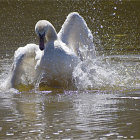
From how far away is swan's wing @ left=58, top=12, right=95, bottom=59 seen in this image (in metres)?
8.85

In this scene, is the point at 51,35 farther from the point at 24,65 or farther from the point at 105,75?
the point at 105,75

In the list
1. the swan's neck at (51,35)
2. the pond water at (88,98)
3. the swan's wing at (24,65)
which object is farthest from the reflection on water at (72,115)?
the swan's neck at (51,35)

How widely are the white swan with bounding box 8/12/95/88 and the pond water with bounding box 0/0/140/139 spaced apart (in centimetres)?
17

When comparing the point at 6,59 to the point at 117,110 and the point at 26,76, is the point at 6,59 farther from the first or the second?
the point at 117,110

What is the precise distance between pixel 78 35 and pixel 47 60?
4.90ft

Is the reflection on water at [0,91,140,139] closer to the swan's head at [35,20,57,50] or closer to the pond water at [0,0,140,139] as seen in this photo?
the pond water at [0,0,140,139]

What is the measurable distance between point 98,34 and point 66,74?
6.12 metres

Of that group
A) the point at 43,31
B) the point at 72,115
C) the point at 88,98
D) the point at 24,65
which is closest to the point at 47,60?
the point at 43,31

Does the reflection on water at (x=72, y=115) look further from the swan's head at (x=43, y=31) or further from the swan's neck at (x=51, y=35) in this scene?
the swan's neck at (x=51, y=35)

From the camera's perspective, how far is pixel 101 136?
4.81 meters

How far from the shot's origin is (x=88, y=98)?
22.3 feet

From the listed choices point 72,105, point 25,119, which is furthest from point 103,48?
point 25,119

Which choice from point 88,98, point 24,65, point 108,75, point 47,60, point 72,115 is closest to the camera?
point 72,115

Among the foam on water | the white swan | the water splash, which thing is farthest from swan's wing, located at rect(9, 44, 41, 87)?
the water splash
